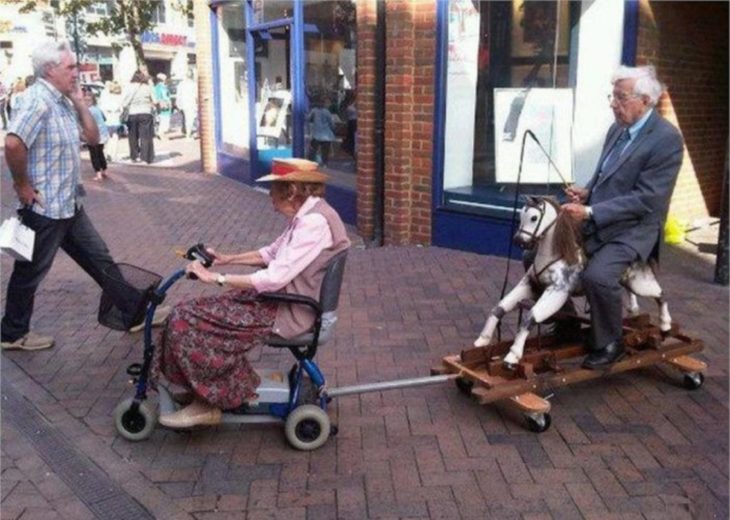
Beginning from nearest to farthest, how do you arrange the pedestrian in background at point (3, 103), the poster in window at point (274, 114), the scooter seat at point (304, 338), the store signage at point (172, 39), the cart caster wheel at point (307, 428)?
the scooter seat at point (304, 338)
the cart caster wheel at point (307, 428)
the poster in window at point (274, 114)
the pedestrian in background at point (3, 103)
the store signage at point (172, 39)

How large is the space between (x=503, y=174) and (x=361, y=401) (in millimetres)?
3944

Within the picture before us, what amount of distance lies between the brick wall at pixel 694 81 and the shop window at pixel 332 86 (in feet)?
10.8

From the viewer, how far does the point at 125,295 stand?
148 inches

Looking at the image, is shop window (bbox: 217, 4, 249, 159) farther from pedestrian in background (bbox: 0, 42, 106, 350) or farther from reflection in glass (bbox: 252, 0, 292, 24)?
pedestrian in background (bbox: 0, 42, 106, 350)

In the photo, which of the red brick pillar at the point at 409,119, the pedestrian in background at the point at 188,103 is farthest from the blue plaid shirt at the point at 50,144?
the pedestrian in background at the point at 188,103

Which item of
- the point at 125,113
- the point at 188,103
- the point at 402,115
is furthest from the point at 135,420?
the point at 188,103

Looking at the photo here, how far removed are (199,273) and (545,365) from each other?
1.83 m

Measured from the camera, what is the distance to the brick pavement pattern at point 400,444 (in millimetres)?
3252

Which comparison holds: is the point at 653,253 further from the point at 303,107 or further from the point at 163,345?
the point at 303,107

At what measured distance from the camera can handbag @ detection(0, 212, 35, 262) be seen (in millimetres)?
4539

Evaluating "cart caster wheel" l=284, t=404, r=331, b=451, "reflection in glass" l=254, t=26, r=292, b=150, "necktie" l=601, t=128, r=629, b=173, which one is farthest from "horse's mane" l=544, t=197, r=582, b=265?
"reflection in glass" l=254, t=26, r=292, b=150

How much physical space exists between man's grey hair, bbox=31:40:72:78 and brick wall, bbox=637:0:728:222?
457 cm

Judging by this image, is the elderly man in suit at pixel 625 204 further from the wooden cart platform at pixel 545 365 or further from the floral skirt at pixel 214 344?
the floral skirt at pixel 214 344

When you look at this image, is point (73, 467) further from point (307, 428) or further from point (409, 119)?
point (409, 119)
